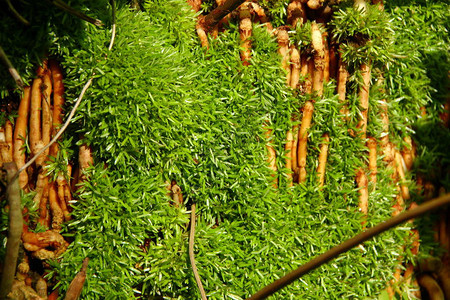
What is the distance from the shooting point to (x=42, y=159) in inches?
51.9

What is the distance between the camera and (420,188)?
172cm

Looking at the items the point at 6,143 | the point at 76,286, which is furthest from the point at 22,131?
the point at 76,286

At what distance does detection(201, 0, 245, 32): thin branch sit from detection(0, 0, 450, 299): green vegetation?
0.16 ft

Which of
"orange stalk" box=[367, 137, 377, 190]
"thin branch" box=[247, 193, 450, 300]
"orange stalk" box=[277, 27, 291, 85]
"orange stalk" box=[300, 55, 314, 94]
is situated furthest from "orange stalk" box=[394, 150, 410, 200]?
"thin branch" box=[247, 193, 450, 300]

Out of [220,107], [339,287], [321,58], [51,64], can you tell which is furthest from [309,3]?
[339,287]

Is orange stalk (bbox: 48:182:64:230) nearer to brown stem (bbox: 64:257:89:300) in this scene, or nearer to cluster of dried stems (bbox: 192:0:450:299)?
brown stem (bbox: 64:257:89:300)

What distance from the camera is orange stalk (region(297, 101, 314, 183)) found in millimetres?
1513

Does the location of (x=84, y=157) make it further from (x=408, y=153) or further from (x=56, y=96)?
(x=408, y=153)

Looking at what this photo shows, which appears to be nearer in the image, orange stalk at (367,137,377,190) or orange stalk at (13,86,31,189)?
orange stalk at (13,86,31,189)

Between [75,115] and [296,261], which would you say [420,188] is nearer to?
[296,261]

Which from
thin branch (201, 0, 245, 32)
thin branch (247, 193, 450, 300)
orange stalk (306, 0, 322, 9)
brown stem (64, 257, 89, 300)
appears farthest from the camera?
orange stalk (306, 0, 322, 9)

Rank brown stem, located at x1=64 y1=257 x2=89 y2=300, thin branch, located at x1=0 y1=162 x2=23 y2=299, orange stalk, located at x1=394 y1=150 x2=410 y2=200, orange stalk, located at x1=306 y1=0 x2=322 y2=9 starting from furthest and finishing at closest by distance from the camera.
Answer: orange stalk, located at x1=394 y1=150 x2=410 y2=200 < orange stalk, located at x1=306 y1=0 x2=322 y2=9 < brown stem, located at x1=64 y1=257 x2=89 y2=300 < thin branch, located at x1=0 y1=162 x2=23 y2=299

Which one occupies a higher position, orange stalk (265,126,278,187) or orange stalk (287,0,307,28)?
orange stalk (287,0,307,28)

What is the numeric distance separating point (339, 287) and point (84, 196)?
92cm
